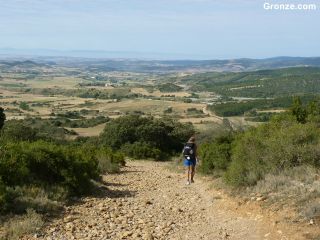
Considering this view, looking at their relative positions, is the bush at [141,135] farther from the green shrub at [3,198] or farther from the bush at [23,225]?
the bush at [23,225]

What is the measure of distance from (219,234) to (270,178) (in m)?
3.02

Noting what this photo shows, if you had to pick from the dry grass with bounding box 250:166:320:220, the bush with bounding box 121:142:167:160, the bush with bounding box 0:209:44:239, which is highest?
the dry grass with bounding box 250:166:320:220

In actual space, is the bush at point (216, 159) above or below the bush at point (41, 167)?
below

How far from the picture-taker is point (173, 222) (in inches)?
363

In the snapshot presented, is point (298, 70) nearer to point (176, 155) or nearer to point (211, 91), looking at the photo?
point (211, 91)

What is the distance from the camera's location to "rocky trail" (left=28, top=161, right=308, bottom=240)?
824 cm

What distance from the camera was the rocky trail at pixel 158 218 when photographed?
8242 mm

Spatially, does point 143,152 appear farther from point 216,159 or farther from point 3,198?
point 3,198

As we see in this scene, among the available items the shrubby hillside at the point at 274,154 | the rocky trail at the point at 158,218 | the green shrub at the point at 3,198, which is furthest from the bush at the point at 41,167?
the shrubby hillside at the point at 274,154

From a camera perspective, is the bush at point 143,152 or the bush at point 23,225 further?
the bush at point 143,152

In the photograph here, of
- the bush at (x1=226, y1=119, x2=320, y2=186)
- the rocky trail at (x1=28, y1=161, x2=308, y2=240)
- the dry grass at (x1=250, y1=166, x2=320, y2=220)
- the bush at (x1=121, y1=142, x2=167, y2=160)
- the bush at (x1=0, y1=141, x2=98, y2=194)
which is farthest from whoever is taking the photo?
the bush at (x1=121, y1=142, x2=167, y2=160)

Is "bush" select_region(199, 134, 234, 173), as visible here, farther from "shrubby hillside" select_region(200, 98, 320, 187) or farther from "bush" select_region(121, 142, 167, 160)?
"bush" select_region(121, 142, 167, 160)

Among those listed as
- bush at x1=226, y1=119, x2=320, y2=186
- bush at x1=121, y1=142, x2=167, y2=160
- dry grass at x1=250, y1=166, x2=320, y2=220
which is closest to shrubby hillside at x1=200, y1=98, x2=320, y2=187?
bush at x1=226, y1=119, x2=320, y2=186

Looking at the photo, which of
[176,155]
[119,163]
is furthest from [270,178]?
[176,155]
